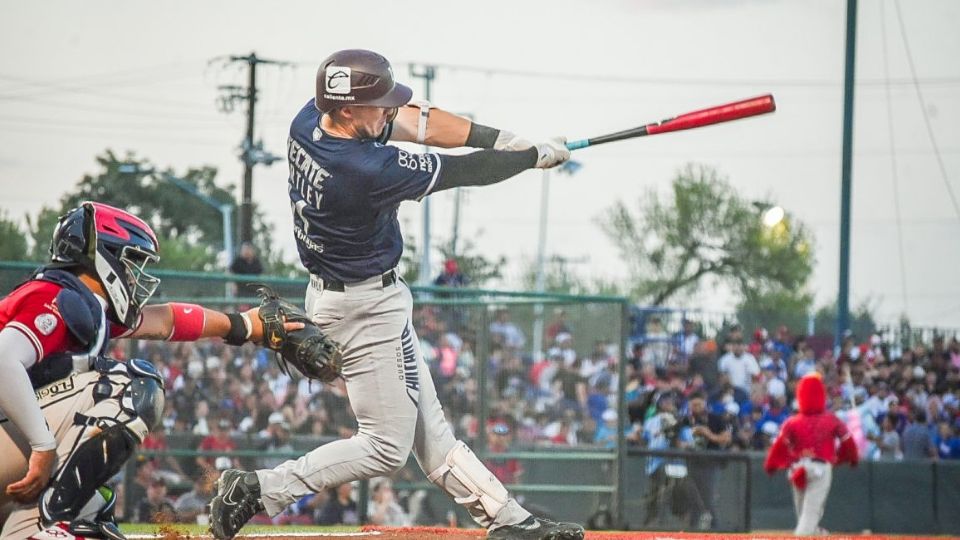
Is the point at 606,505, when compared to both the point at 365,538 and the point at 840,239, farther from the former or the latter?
the point at 840,239

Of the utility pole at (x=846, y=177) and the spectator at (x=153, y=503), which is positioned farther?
the utility pole at (x=846, y=177)

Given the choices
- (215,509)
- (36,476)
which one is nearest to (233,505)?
(215,509)

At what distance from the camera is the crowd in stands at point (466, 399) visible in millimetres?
12609

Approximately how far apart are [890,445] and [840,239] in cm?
696

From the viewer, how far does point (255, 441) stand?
1272 centimetres

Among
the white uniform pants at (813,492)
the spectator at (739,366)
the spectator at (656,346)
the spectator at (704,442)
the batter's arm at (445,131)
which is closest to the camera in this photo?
the batter's arm at (445,131)

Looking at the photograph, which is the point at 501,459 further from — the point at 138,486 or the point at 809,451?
the point at 138,486

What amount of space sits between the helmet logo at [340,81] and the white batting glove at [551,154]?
941mm

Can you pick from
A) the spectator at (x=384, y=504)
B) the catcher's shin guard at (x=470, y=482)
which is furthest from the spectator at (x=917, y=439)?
the catcher's shin guard at (x=470, y=482)

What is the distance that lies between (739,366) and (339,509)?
5717 millimetres

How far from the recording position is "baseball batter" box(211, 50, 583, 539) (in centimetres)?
611

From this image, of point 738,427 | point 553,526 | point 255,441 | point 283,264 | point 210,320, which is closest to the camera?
point 210,320

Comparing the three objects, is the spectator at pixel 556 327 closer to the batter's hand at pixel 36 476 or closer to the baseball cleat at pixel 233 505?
the baseball cleat at pixel 233 505

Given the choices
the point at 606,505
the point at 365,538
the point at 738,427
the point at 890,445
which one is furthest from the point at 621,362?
the point at 365,538
